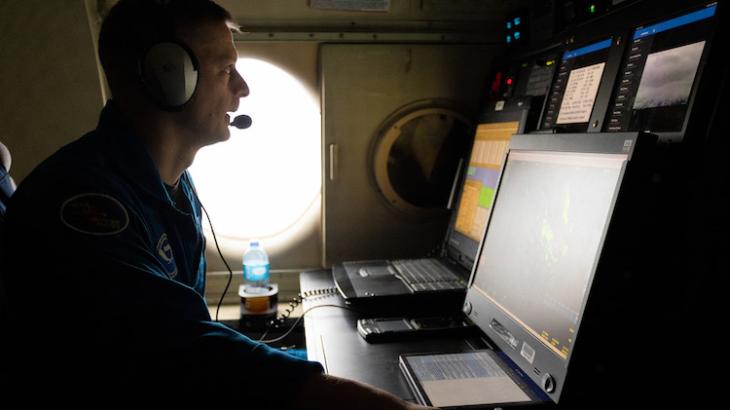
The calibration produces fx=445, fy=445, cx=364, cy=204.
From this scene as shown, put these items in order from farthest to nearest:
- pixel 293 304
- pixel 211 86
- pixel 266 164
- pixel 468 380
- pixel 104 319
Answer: pixel 266 164 < pixel 293 304 < pixel 211 86 < pixel 468 380 < pixel 104 319

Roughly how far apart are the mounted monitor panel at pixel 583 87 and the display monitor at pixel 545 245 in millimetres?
164

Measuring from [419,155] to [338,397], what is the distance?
1.17 m

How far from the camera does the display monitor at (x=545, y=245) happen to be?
0.72 m

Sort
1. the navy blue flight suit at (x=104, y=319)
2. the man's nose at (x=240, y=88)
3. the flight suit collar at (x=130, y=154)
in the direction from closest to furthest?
the navy blue flight suit at (x=104, y=319) → the flight suit collar at (x=130, y=154) → the man's nose at (x=240, y=88)

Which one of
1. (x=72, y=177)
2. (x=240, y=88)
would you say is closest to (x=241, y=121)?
(x=240, y=88)

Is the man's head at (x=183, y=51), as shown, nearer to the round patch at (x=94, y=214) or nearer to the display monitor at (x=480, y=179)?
the round patch at (x=94, y=214)

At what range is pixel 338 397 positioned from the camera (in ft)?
2.28

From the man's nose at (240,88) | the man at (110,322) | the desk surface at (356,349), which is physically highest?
the man's nose at (240,88)

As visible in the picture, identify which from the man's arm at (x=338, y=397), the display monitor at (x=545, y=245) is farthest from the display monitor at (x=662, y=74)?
the man's arm at (x=338, y=397)

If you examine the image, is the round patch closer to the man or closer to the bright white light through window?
the man

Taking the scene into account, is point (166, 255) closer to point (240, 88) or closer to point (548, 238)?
point (240, 88)

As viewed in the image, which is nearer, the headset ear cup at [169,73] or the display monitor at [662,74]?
the display monitor at [662,74]

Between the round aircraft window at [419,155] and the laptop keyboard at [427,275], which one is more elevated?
the round aircraft window at [419,155]

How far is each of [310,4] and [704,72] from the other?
1212mm
